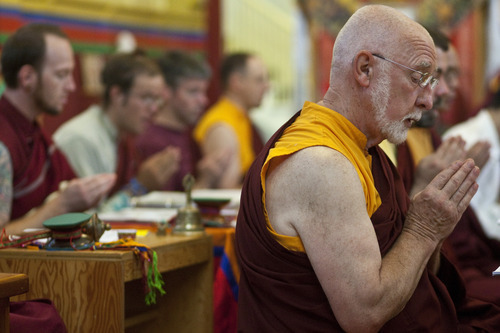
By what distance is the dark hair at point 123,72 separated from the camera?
4340mm

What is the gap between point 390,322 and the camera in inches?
77.4

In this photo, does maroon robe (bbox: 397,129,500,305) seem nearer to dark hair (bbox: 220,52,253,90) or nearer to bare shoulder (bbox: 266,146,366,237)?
bare shoulder (bbox: 266,146,366,237)

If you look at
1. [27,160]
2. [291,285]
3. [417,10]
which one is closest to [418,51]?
[291,285]

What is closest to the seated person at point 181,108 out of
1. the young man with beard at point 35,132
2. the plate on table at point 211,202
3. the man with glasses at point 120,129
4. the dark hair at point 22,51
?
the man with glasses at point 120,129

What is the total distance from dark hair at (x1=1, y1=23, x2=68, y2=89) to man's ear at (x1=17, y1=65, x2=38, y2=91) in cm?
1

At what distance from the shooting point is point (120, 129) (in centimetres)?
434

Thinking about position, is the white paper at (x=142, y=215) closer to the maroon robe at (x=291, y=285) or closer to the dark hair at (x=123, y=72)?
the maroon robe at (x=291, y=285)

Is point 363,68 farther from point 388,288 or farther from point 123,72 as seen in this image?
point 123,72

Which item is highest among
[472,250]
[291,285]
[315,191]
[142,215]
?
[315,191]

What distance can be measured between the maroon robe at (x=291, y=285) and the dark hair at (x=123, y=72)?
241cm

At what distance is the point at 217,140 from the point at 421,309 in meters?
3.40

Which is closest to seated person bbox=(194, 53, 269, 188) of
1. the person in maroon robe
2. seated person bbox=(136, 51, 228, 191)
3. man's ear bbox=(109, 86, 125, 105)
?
seated person bbox=(136, 51, 228, 191)

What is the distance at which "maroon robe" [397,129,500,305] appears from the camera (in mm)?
2691

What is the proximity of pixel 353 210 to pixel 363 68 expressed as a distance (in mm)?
417
